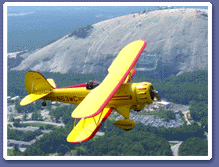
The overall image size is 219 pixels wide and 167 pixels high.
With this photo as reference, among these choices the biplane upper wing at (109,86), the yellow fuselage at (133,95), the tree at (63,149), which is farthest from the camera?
the tree at (63,149)

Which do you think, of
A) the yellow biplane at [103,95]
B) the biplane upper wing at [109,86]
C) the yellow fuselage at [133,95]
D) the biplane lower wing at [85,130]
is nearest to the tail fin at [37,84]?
the yellow biplane at [103,95]

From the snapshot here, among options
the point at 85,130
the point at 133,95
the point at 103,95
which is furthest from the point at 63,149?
the point at 103,95

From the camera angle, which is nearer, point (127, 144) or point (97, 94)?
point (97, 94)

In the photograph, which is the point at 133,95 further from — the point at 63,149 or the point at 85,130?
the point at 63,149

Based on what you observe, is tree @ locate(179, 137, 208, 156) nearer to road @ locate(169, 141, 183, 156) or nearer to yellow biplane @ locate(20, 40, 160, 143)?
road @ locate(169, 141, 183, 156)

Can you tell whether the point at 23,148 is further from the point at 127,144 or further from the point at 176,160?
the point at 176,160

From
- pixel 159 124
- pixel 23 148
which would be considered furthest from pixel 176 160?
pixel 159 124

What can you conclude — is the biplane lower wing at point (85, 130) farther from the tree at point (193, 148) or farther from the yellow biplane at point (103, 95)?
the tree at point (193, 148)

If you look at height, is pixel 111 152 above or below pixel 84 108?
below

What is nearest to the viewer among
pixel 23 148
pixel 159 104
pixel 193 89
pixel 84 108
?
pixel 84 108
